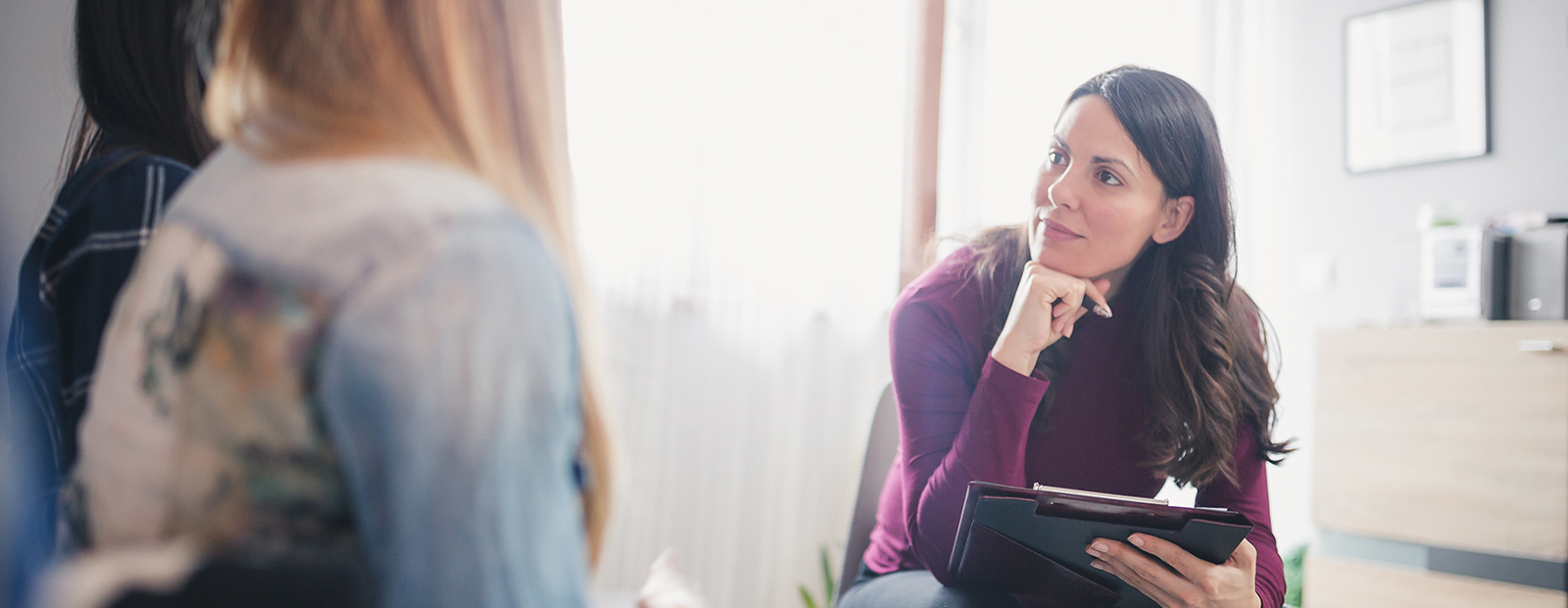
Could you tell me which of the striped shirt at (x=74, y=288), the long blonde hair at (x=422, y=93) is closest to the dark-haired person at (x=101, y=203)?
the striped shirt at (x=74, y=288)

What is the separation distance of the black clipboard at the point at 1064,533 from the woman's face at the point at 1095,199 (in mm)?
439

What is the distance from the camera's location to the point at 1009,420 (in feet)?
3.74

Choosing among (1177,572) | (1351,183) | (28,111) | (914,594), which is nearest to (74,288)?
(28,111)

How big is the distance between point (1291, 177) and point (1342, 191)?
0.20 m

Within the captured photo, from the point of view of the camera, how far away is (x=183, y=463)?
0.40 metres

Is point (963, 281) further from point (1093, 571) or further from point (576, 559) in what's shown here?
point (576, 559)

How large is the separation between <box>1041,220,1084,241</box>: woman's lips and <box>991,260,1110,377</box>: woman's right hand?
8cm

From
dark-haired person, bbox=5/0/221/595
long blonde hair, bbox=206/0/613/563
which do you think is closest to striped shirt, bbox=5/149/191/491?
dark-haired person, bbox=5/0/221/595

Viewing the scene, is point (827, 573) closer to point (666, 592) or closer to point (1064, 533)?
point (1064, 533)

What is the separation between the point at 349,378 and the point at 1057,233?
108 centimetres

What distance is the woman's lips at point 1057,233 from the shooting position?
1261 millimetres

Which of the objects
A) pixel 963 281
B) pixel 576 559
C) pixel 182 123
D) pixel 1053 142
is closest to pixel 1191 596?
pixel 963 281

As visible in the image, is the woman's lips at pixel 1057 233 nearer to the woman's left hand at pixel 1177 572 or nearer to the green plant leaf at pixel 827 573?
the woman's left hand at pixel 1177 572

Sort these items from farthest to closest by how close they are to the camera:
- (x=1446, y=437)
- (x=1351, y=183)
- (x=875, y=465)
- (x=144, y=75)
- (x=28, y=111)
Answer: (x=1351, y=183)
(x=1446, y=437)
(x=875, y=465)
(x=28, y=111)
(x=144, y=75)
